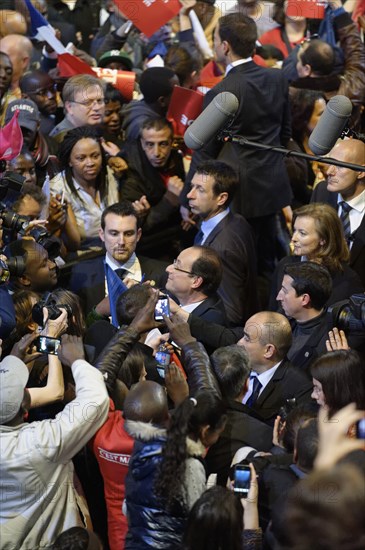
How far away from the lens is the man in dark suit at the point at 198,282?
17.4 feet

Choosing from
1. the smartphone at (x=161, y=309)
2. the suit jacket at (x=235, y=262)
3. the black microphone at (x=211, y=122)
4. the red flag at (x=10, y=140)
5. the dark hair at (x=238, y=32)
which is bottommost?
the suit jacket at (x=235, y=262)

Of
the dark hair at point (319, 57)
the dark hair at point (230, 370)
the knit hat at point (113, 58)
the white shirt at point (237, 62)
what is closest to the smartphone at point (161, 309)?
the dark hair at point (230, 370)

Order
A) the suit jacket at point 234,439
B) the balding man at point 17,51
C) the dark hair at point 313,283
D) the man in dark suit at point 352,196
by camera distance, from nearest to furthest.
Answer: the suit jacket at point 234,439, the dark hair at point 313,283, the man in dark suit at point 352,196, the balding man at point 17,51

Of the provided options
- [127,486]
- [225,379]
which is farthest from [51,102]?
[127,486]

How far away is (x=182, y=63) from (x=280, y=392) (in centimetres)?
348

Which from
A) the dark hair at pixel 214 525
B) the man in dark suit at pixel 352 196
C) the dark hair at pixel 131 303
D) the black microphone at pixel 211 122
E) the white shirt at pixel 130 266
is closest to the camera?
the dark hair at pixel 214 525

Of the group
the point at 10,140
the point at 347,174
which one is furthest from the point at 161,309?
the point at 347,174

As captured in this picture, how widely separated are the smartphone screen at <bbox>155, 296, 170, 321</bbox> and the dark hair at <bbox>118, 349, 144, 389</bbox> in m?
0.19

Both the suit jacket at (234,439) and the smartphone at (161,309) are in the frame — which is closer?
the suit jacket at (234,439)

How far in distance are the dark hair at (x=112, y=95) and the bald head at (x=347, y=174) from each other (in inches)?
69.6

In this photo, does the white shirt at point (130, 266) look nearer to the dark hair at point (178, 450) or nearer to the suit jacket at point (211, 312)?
the suit jacket at point (211, 312)

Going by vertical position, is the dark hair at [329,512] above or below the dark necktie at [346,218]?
above

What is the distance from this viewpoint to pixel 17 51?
732cm

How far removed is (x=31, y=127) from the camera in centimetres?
626
